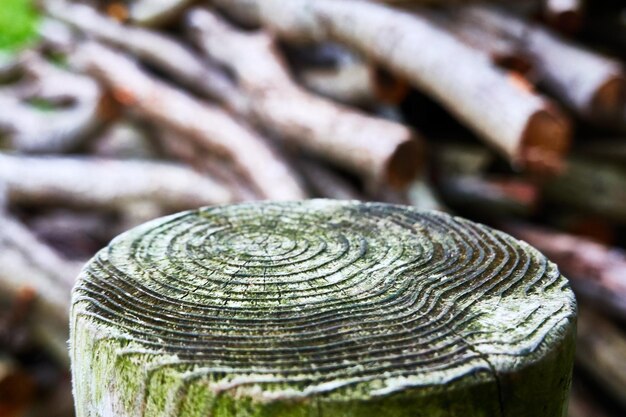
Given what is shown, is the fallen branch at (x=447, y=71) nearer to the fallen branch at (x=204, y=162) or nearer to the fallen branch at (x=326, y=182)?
the fallen branch at (x=326, y=182)

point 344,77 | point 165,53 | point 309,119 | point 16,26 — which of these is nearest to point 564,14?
point 344,77

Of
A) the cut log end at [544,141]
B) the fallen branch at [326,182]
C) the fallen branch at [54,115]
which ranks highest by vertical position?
the cut log end at [544,141]

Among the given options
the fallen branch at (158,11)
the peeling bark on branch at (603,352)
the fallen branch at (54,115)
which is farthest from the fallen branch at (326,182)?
the fallen branch at (158,11)

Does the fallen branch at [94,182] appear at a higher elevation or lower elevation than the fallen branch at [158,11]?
lower

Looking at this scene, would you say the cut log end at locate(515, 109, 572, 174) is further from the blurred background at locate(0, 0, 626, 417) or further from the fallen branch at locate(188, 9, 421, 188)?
the fallen branch at locate(188, 9, 421, 188)

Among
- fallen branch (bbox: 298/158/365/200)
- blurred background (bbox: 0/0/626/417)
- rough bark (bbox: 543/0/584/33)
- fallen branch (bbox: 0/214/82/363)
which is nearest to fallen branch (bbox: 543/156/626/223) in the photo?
blurred background (bbox: 0/0/626/417)

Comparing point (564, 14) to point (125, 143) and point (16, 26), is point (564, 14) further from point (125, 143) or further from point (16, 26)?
point (16, 26)

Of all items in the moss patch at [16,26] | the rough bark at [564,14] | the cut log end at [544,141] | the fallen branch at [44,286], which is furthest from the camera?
the moss patch at [16,26]
